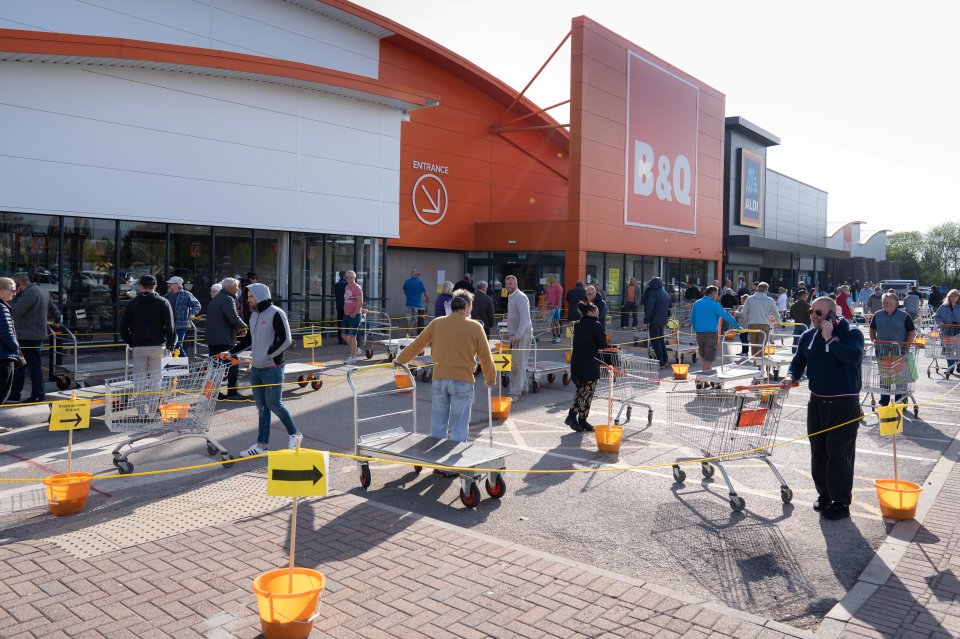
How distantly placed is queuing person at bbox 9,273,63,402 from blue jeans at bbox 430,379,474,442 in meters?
7.32

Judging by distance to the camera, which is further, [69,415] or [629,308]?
[629,308]

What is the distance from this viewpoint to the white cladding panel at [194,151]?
1549 cm

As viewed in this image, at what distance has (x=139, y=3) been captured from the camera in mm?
19547

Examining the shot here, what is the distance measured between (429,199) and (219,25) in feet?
32.6

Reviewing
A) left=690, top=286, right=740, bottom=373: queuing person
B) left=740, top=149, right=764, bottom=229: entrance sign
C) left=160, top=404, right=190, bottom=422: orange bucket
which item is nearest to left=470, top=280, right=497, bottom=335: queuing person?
left=690, top=286, right=740, bottom=373: queuing person

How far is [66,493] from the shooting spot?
641 cm

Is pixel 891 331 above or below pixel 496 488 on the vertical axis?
above

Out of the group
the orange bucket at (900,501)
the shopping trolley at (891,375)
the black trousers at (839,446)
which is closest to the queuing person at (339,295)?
the shopping trolley at (891,375)

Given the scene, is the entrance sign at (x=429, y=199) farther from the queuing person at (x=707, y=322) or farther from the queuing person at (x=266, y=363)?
the queuing person at (x=266, y=363)

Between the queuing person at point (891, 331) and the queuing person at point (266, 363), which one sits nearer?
the queuing person at point (266, 363)

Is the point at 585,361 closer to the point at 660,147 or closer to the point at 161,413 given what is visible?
the point at 161,413

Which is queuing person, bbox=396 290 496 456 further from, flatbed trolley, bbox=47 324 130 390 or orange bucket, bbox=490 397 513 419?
flatbed trolley, bbox=47 324 130 390

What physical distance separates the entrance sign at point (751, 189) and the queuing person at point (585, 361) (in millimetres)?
42049

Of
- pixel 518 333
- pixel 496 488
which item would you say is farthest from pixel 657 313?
pixel 496 488
